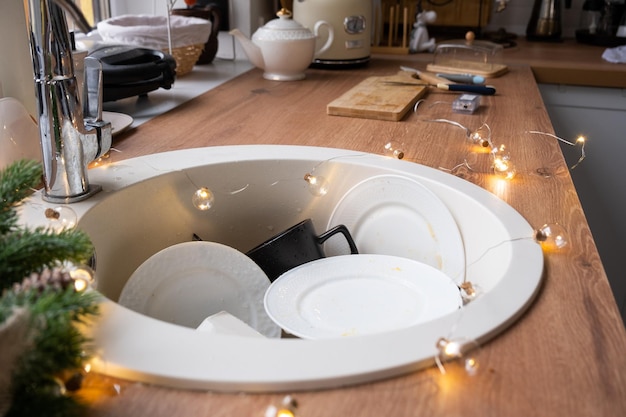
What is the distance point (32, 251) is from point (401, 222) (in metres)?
0.57

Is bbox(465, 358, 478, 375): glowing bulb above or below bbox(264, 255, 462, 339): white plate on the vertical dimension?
above

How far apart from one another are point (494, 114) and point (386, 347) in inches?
36.8

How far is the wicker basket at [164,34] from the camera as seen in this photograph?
146 cm

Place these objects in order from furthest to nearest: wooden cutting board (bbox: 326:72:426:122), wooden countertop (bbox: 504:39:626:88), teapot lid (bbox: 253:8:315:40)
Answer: wooden countertop (bbox: 504:39:626:88)
teapot lid (bbox: 253:8:315:40)
wooden cutting board (bbox: 326:72:426:122)

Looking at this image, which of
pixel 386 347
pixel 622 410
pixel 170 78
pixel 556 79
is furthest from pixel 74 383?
pixel 556 79

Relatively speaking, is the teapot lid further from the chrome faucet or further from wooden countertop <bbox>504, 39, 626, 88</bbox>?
the chrome faucet

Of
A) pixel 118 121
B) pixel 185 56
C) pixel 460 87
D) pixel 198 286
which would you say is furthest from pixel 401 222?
pixel 185 56

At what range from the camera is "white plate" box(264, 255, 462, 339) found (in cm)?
70

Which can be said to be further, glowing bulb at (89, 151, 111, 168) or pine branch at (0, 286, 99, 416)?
glowing bulb at (89, 151, 111, 168)

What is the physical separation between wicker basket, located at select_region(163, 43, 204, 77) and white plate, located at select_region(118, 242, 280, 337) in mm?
883

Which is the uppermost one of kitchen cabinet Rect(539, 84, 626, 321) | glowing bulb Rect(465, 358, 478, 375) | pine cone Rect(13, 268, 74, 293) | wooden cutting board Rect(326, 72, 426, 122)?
pine cone Rect(13, 268, 74, 293)

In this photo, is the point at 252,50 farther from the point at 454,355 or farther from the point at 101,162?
the point at 454,355

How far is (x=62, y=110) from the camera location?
698 mm

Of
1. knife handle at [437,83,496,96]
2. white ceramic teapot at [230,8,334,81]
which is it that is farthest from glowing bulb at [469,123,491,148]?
white ceramic teapot at [230,8,334,81]
